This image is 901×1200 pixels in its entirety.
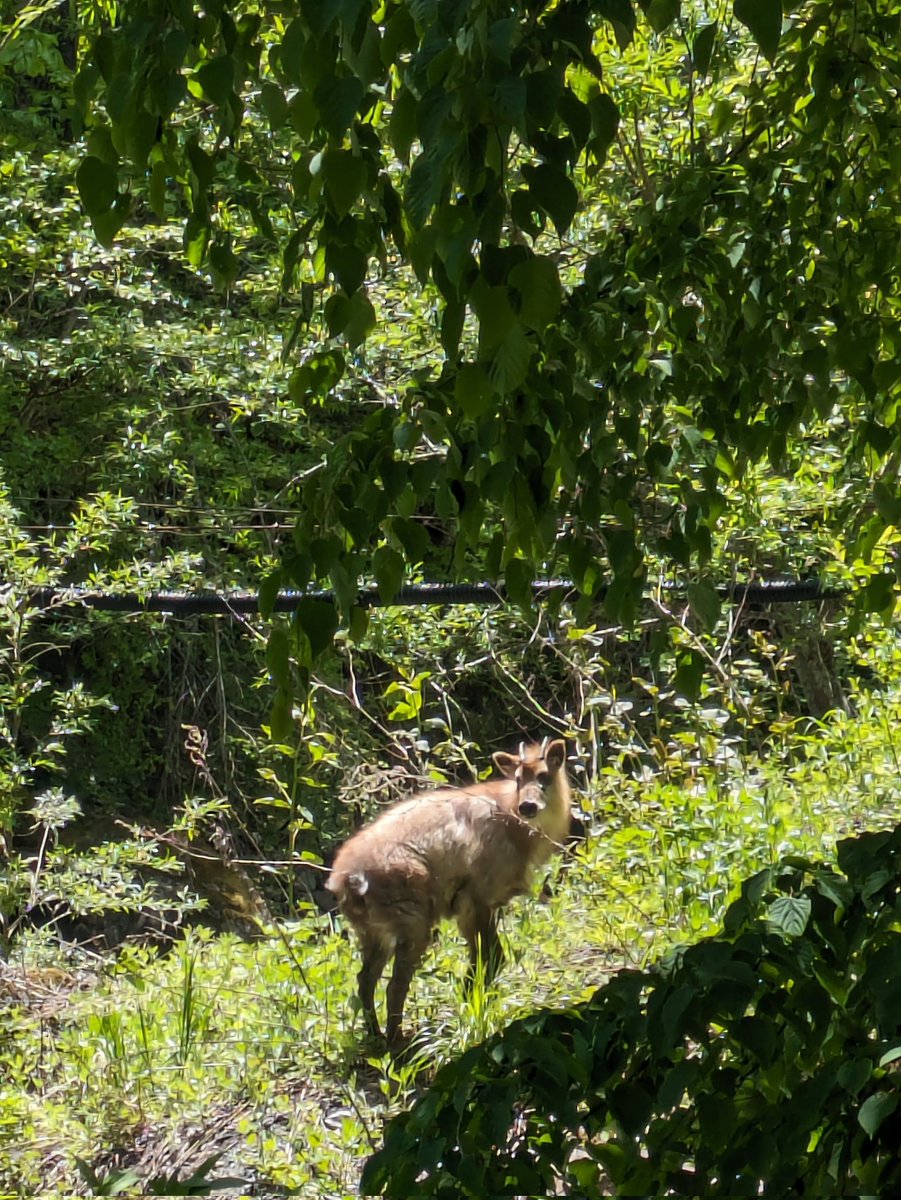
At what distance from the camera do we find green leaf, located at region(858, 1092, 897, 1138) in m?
1.17

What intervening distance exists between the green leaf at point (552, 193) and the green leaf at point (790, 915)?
724mm

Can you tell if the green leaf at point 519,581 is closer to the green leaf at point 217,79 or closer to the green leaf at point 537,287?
the green leaf at point 537,287

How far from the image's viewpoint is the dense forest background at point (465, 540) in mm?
1363

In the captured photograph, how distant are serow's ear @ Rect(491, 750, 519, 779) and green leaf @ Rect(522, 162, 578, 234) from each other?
9.73 feet

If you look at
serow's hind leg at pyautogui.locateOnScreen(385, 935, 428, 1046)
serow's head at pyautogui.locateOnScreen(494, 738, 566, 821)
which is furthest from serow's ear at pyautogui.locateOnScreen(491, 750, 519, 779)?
serow's hind leg at pyautogui.locateOnScreen(385, 935, 428, 1046)

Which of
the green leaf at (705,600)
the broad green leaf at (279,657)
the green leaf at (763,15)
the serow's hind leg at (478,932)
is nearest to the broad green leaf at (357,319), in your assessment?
the broad green leaf at (279,657)

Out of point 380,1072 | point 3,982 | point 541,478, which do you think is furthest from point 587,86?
point 3,982

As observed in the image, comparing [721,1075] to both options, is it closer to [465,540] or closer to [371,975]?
[465,540]

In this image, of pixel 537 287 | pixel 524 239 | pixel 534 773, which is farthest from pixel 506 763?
pixel 537 287

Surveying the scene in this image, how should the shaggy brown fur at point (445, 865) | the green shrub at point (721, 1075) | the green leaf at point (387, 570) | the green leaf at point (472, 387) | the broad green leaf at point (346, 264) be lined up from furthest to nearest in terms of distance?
1. the shaggy brown fur at point (445, 865)
2. the green leaf at point (387, 570)
3. the broad green leaf at point (346, 264)
4. the green leaf at point (472, 387)
5. the green shrub at point (721, 1075)

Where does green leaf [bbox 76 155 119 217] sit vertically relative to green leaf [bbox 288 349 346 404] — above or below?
above

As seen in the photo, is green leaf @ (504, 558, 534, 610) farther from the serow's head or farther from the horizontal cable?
the serow's head

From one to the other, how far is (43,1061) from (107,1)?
280 cm

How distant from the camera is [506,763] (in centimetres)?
442
